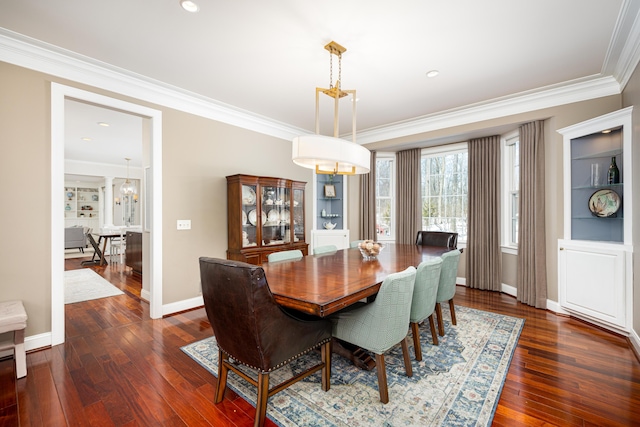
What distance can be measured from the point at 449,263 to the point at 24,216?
384 cm

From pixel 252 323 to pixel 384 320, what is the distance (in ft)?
2.67

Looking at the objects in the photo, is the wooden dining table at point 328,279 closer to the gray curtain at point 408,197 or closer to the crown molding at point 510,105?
the gray curtain at point 408,197

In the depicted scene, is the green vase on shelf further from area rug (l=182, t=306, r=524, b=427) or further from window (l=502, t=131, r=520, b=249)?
area rug (l=182, t=306, r=524, b=427)

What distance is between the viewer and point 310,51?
2.63 metres

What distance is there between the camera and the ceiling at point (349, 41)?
6.82ft

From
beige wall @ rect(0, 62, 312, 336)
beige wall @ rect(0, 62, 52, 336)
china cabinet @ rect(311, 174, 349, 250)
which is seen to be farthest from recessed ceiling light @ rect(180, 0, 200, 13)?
china cabinet @ rect(311, 174, 349, 250)

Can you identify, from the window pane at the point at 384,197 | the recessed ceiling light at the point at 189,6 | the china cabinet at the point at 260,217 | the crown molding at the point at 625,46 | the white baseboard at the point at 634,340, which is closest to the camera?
the recessed ceiling light at the point at 189,6

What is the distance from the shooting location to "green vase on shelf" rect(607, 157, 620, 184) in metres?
2.97

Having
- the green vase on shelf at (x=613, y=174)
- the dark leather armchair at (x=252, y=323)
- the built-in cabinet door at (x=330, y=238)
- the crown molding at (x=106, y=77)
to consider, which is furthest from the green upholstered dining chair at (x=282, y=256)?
the green vase on shelf at (x=613, y=174)

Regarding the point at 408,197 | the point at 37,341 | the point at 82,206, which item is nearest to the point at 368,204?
the point at 408,197

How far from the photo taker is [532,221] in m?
3.70

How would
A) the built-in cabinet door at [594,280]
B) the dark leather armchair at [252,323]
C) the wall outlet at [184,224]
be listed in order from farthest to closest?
the wall outlet at [184,224], the built-in cabinet door at [594,280], the dark leather armchair at [252,323]

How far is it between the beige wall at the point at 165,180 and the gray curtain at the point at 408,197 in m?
1.67

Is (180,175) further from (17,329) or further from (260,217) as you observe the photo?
(17,329)
